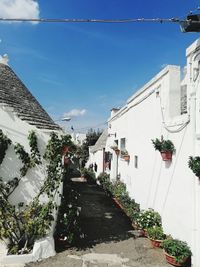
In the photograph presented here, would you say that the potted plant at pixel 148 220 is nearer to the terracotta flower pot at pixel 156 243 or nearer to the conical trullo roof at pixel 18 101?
the terracotta flower pot at pixel 156 243

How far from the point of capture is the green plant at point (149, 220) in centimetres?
1012

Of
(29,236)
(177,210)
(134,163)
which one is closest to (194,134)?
(177,210)

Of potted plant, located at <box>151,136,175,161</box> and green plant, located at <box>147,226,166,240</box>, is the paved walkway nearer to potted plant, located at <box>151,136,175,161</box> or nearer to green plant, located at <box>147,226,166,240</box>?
green plant, located at <box>147,226,166,240</box>

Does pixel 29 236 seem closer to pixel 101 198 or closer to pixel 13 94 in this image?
pixel 13 94

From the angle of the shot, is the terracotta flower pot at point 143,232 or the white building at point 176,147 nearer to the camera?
the white building at point 176,147

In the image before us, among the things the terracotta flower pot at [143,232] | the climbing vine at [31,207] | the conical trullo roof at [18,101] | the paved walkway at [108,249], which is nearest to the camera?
the paved walkway at [108,249]

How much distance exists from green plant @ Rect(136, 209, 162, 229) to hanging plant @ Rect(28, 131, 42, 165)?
4.37 meters

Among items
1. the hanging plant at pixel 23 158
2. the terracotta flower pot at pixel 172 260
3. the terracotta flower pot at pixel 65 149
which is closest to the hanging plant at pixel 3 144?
the hanging plant at pixel 23 158

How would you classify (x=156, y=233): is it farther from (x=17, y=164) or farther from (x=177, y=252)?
(x=17, y=164)

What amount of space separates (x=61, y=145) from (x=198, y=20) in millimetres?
5134

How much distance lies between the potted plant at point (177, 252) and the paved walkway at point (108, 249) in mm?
268

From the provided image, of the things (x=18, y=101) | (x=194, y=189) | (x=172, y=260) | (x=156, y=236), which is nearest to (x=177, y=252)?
(x=172, y=260)

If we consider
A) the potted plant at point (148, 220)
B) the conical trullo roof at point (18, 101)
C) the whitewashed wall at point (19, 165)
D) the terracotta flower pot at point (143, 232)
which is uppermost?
the conical trullo roof at point (18, 101)

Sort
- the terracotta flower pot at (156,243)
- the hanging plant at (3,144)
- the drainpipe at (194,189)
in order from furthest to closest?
the terracotta flower pot at (156,243) → the hanging plant at (3,144) → the drainpipe at (194,189)
